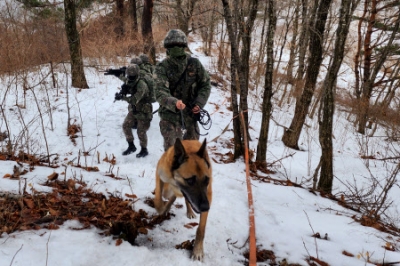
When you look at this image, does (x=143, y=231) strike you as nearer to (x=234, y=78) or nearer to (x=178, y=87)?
(x=178, y=87)

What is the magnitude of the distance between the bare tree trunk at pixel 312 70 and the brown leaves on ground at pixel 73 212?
4044 mm

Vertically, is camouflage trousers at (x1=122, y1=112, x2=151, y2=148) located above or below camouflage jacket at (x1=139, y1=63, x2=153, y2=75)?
below

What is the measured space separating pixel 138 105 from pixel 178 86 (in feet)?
8.49

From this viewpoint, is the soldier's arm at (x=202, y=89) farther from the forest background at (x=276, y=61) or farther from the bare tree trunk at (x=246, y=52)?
the bare tree trunk at (x=246, y=52)

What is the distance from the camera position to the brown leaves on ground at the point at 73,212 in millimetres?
2244

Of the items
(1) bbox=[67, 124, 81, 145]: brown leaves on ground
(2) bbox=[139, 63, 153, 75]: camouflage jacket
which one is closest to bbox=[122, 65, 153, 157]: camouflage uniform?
(2) bbox=[139, 63, 153, 75]: camouflage jacket

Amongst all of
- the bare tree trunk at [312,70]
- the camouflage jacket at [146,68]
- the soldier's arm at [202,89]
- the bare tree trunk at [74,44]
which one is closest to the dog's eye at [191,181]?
the soldier's arm at [202,89]

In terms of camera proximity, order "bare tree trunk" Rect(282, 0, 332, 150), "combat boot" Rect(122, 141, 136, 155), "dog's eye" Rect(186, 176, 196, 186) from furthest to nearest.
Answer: "combat boot" Rect(122, 141, 136, 155) → "bare tree trunk" Rect(282, 0, 332, 150) → "dog's eye" Rect(186, 176, 196, 186)

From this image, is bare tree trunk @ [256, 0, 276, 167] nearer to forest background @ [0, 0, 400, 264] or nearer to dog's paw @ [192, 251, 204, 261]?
forest background @ [0, 0, 400, 264]

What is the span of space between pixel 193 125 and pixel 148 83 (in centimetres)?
272

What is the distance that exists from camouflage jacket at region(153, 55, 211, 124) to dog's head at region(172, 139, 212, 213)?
164 centimetres

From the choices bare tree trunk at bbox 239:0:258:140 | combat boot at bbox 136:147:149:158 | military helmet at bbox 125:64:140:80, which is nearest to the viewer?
bare tree trunk at bbox 239:0:258:140

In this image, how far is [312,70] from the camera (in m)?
6.28

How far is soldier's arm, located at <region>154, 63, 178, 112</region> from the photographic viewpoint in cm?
401
